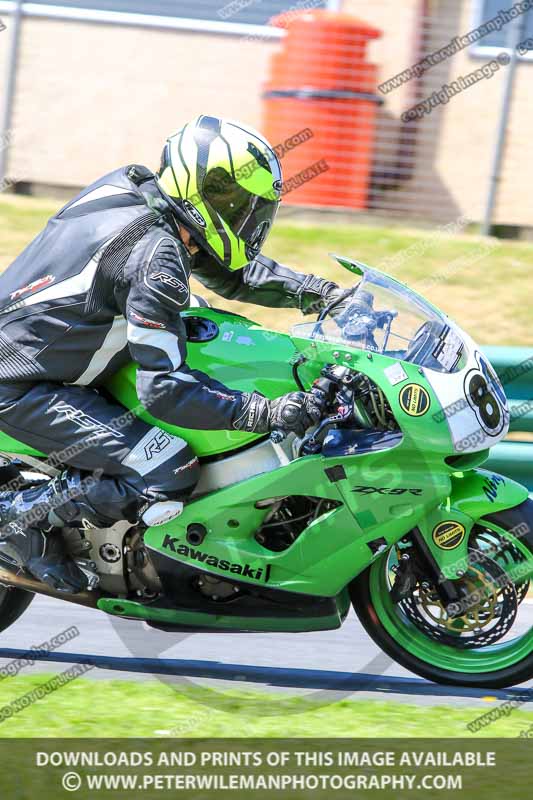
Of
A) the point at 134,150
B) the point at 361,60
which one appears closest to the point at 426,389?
the point at 361,60

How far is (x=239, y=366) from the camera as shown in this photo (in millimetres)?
4703

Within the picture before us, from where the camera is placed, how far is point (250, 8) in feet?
38.3

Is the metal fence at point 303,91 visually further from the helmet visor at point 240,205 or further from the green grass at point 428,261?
the helmet visor at point 240,205

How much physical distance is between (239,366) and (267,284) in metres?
0.70

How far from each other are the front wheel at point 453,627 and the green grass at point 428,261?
182 inches

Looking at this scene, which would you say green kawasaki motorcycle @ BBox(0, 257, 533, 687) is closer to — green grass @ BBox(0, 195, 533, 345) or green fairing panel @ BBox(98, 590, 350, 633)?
green fairing panel @ BBox(98, 590, 350, 633)

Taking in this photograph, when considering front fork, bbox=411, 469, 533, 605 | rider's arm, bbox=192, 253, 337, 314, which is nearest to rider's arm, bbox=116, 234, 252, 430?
rider's arm, bbox=192, 253, 337, 314

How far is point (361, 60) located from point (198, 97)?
1472mm

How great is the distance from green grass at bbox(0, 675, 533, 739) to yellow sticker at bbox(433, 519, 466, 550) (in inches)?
22.9

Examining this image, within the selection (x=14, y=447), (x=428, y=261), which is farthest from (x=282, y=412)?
(x=428, y=261)

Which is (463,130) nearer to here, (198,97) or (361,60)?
(361,60)

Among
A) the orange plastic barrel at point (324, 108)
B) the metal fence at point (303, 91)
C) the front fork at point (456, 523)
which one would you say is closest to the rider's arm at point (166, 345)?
the front fork at point (456, 523)

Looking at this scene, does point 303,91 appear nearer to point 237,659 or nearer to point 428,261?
point 428,261

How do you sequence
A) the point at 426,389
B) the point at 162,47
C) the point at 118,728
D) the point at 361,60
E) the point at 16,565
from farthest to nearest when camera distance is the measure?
the point at 162,47, the point at 361,60, the point at 16,565, the point at 426,389, the point at 118,728
